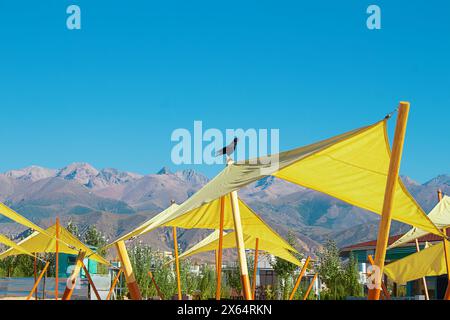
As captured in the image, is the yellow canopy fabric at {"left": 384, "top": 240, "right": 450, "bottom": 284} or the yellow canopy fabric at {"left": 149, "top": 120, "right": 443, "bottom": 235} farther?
the yellow canopy fabric at {"left": 384, "top": 240, "right": 450, "bottom": 284}

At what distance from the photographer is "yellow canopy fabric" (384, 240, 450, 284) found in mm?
9273

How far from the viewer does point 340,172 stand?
5.86 meters

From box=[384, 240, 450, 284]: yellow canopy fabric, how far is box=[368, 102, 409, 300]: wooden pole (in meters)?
5.27

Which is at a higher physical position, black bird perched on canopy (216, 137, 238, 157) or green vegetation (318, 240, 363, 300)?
black bird perched on canopy (216, 137, 238, 157)

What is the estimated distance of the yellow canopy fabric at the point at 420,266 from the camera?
30.4 ft

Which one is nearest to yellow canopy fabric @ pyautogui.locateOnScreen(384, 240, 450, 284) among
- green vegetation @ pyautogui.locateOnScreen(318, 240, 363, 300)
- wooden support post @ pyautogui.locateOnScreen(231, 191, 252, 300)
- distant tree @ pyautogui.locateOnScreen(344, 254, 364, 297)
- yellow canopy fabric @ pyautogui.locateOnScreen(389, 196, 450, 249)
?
yellow canopy fabric @ pyautogui.locateOnScreen(389, 196, 450, 249)

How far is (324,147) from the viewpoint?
4.91 m

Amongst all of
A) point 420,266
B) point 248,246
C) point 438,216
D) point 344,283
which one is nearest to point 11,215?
point 248,246

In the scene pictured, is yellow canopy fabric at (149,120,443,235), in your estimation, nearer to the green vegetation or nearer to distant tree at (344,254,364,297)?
the green vegetation

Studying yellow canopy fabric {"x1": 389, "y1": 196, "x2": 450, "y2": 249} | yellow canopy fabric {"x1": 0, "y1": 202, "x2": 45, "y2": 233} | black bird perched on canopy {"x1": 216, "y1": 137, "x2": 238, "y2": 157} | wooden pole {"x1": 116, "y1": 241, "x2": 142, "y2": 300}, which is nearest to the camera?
wooden pole {"x1": 116, "y1": 241, "x2": 142, "y2": 300}

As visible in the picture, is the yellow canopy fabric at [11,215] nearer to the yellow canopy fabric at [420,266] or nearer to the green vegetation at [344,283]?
the yellow canopy fabric at [420,266]

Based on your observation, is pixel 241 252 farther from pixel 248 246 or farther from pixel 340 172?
pixel 248 246
